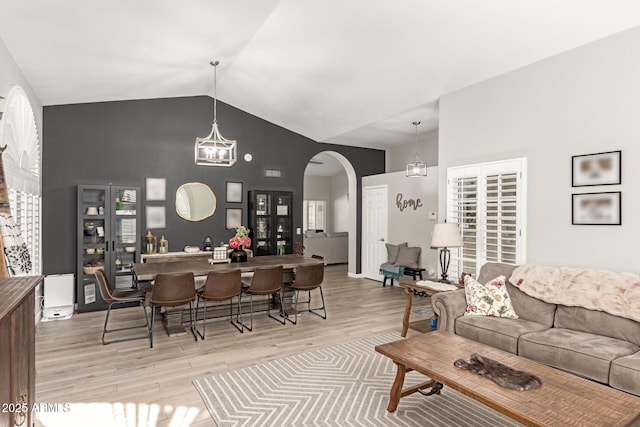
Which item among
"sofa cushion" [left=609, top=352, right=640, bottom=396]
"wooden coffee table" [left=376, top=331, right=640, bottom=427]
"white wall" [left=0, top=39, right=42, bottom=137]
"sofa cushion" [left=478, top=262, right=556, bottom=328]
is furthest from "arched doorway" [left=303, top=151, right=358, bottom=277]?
"sofa cushion" [left=609, top=352, right=640, bottom=396]

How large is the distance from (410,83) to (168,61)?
10.1 feet

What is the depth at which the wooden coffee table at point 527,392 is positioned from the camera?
1.95m

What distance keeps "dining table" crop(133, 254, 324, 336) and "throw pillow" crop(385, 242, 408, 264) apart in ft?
8.13

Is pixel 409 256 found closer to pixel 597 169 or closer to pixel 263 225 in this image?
pixel 263 225

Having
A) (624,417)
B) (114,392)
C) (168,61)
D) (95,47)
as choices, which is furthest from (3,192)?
(624,417)

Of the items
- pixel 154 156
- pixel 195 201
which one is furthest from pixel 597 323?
pixel 154 156

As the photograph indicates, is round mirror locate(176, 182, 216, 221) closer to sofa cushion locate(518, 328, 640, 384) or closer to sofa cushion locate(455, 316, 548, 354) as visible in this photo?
sofa cushion locate(455, 316, 548, 354)

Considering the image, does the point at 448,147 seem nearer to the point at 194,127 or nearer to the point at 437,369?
the point at 437,369

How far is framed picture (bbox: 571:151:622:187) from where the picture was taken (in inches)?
138

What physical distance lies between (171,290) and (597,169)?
4394mm

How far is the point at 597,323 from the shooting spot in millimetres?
3242

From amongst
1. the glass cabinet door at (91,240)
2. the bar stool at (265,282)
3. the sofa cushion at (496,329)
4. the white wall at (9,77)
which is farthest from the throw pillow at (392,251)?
the white wall at (9,77)

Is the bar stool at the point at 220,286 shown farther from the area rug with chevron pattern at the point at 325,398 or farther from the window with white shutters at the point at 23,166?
the window with white shutters at the point at 23,166

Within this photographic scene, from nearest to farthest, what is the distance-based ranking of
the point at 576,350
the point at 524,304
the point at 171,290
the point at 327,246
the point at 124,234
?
the point at 576,350 < the point at 524,304 < the point at 171,290 < the point at 124,234 < the point at 327,246
